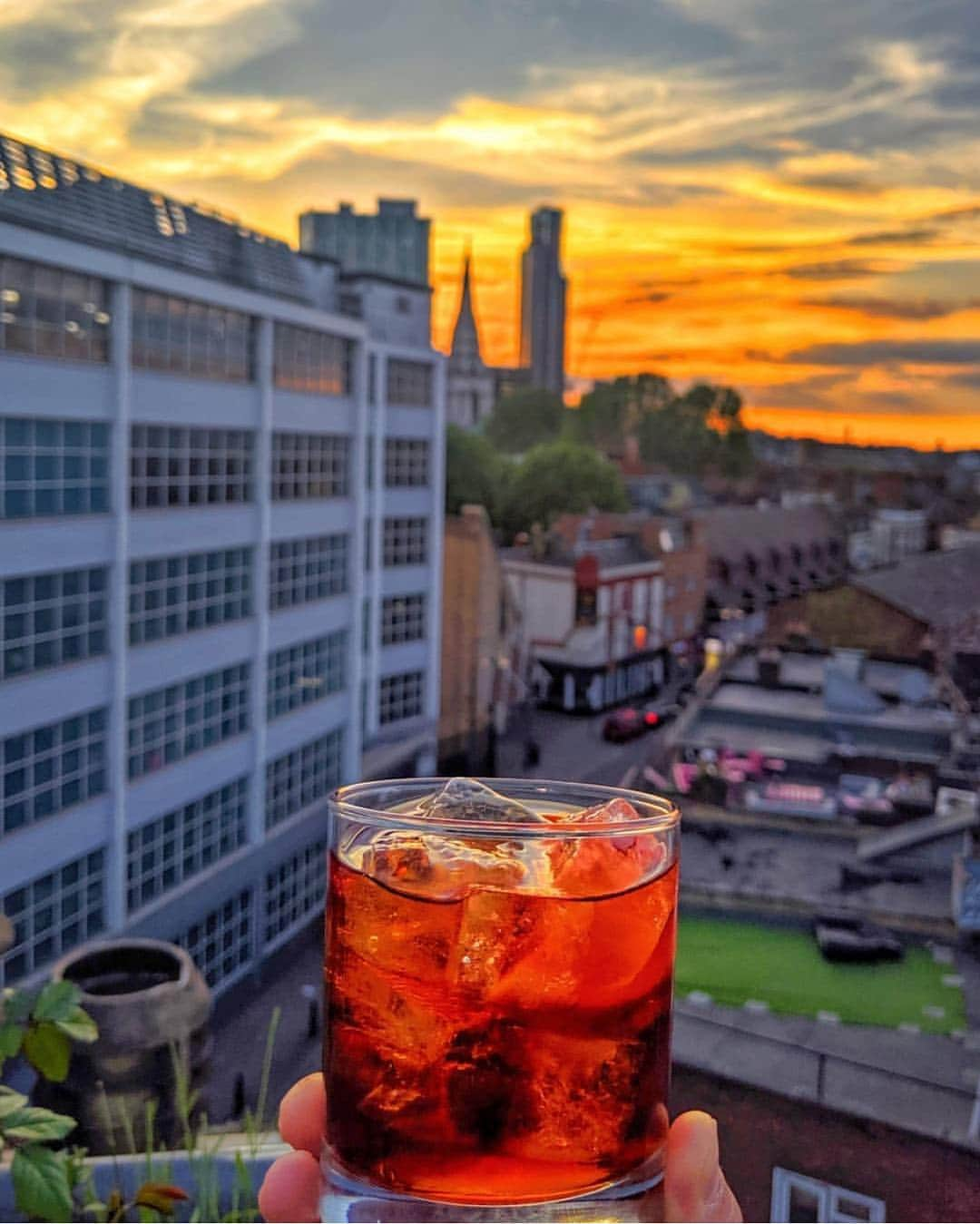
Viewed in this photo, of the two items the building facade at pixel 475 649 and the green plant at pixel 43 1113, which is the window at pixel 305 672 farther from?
the green plant at pixel 43 1113

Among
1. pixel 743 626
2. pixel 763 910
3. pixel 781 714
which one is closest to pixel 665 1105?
pixel 763 910

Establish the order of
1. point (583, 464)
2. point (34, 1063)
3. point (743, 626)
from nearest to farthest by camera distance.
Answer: point (34, 1063)
point (743, 626)
point (583, 464)

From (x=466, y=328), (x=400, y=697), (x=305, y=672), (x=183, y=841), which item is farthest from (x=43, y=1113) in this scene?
(x=466, y=328)

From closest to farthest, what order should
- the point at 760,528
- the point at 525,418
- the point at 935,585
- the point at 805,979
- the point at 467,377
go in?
the point at 805,979
the point at 935,585
the point at 760,528
the point at 525,418
the point at 467,377

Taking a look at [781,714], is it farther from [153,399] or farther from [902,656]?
[153,399]

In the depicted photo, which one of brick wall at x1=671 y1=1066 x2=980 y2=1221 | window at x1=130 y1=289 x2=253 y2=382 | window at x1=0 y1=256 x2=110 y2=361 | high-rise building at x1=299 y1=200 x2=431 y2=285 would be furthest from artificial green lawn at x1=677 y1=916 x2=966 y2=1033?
high-rise building at x1=299 y1=200 x2=431 y2=285

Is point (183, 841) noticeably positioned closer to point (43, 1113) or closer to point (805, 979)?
point (805, 979)
